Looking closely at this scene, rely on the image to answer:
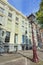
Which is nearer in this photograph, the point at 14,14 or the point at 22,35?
the point at 14,14

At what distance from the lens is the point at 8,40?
1819 cm

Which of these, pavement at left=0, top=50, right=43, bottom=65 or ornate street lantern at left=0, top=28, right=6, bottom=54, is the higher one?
ornate street lantern at left=0, top=28, right=6, bottom=54

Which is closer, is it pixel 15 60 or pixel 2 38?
pixel 15 60

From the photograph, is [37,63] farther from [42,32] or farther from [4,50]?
[42,32]

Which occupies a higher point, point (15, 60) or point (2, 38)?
point (2, 38)

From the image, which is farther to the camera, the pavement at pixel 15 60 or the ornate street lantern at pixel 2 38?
the ornate street lantern at pixel 2 38

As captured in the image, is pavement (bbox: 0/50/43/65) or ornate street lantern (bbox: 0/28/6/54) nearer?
pavement (bbox: 0/50/43/65)

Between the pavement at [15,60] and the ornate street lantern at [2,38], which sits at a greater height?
the ornate street lantern at [2,38]

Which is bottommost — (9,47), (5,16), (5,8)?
(9,47)

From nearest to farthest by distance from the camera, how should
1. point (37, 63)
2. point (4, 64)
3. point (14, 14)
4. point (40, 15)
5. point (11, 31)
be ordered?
point (4, 64), point (37, 63), point (40, 15), point (11, 31), point (14, 14)

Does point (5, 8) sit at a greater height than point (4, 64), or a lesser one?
greater

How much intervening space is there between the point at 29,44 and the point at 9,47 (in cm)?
828

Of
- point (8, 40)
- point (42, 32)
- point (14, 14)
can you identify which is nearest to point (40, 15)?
point (14, 14)

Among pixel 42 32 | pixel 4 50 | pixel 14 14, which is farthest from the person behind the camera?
pixel 42 32
